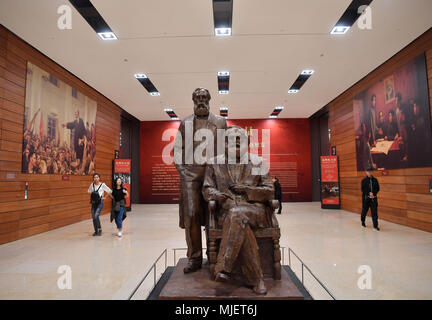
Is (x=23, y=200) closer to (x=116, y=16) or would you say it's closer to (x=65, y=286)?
(x=65, y=286)

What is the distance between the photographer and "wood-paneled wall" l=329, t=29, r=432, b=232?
22.4ft

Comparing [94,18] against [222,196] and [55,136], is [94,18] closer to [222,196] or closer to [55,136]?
[55,136]

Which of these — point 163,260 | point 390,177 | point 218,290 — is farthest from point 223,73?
point 218,290

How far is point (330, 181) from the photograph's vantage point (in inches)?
467

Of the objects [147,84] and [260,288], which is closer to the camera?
[260,288]

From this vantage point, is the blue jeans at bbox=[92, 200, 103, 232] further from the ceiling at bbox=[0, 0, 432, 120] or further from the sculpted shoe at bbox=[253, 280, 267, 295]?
the sculpted shoe at bbox=[253, 280, 267, 295]

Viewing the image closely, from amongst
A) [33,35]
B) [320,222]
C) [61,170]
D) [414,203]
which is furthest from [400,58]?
[61,170]

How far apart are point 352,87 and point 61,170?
11410mm

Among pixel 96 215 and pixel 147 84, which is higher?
pixel 147 84

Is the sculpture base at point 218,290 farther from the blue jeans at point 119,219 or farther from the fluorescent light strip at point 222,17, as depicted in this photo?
the fluorescent light strip at point 222,17

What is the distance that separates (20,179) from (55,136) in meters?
1.93

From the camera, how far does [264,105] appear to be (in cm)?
1312

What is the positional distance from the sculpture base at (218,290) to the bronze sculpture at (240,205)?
0.10 meters

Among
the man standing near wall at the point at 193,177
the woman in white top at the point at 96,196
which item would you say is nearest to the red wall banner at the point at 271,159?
the woman in white top at the point at 96,196
